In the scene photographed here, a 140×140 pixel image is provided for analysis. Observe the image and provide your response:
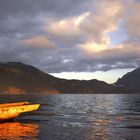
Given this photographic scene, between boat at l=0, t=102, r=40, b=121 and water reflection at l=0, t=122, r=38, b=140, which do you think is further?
boat at l=0, t=102, r=40, b=121

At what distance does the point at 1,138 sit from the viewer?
3481 centimetres

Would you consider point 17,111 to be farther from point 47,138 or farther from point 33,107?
point 47,138

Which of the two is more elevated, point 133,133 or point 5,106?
point 5,106

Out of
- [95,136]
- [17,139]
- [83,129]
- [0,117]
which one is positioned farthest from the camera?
[0,117]

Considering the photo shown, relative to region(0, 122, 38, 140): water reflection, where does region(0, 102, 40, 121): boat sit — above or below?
above

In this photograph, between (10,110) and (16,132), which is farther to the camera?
(10,110)

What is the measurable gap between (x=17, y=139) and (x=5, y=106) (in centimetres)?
1333

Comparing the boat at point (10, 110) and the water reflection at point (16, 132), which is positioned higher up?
the boat at point (10, 110)

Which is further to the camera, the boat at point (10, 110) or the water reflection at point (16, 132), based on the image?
the boat at point (10, 110)

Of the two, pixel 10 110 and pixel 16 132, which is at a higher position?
pixel 10 110

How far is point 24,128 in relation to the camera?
42781 millimetres

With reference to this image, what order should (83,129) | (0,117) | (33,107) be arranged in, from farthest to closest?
1. (33,107)
2. (0,117)
3. (83,129)

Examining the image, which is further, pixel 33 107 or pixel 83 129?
pixel 33 107

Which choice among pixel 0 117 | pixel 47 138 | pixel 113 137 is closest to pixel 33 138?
pixel 47 138
